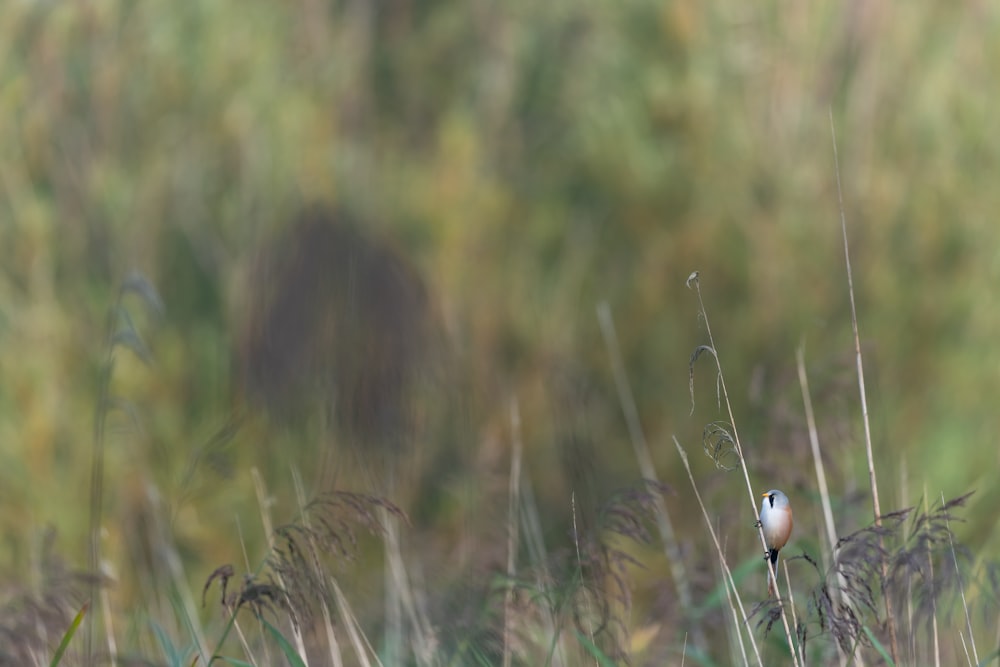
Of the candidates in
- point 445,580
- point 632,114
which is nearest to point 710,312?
point 632,114

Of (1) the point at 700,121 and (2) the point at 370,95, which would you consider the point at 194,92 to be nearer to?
(2) the point at 370,95

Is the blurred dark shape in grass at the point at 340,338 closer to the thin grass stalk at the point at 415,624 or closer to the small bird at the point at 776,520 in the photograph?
the thin grass stalk at the point at 415,624

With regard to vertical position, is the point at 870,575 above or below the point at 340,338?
below

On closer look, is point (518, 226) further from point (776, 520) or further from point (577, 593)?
point (776, 520)

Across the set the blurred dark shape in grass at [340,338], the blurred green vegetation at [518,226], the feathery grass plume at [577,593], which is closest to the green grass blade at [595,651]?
the feathery grass plume at [577,593]

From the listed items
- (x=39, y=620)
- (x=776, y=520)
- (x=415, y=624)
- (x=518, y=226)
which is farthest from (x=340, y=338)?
(x=776, y=520)

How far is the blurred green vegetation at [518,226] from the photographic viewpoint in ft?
13.0

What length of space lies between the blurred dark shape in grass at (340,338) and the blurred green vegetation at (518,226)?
44cm

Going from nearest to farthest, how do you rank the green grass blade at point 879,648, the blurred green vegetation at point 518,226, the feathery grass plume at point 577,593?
the green grass blade at point 879,648 → the feathery grass plume at point 577,593 → the blurred green vegetation at point 518,226

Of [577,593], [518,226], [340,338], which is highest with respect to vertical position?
[518,226]

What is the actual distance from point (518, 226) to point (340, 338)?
1.66 m

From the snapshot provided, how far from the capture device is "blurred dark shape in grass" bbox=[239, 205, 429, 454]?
111 inches

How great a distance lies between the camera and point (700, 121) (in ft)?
13.8

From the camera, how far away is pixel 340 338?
113 inches
